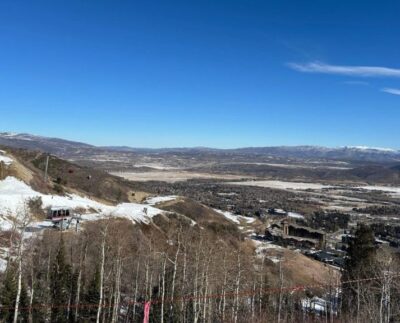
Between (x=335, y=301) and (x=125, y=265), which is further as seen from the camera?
(x=335, y=301)

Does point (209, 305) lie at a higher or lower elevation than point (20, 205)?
lower

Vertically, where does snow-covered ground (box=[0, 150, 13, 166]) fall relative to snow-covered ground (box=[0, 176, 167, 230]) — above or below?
above

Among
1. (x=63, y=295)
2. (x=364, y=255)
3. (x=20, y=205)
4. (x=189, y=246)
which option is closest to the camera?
(x=63, y=295)

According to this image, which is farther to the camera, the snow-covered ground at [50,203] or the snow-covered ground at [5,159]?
the snow-covered ground at [5,159]

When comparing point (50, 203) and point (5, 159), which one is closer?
point (50, 203)

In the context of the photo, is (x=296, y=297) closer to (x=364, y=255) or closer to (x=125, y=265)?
(x=364, y=255)

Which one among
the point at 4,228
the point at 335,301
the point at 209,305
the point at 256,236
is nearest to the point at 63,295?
the point at 209,305

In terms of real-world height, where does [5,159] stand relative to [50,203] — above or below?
above

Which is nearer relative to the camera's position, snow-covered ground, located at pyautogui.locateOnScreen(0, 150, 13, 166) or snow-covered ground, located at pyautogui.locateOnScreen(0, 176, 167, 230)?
snow-covered ground, located at pyautogui.locateOnScreen(0, 176, 167, 230)

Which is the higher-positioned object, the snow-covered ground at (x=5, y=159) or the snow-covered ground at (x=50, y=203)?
the snow-covered ground at (x=5, y=159)

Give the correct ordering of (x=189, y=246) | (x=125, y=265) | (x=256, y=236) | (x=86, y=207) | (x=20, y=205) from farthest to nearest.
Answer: (x=256, y=236), (x=86, y=207), (x=20, y=205), (x=189, y=246), (x=125, y=265)
